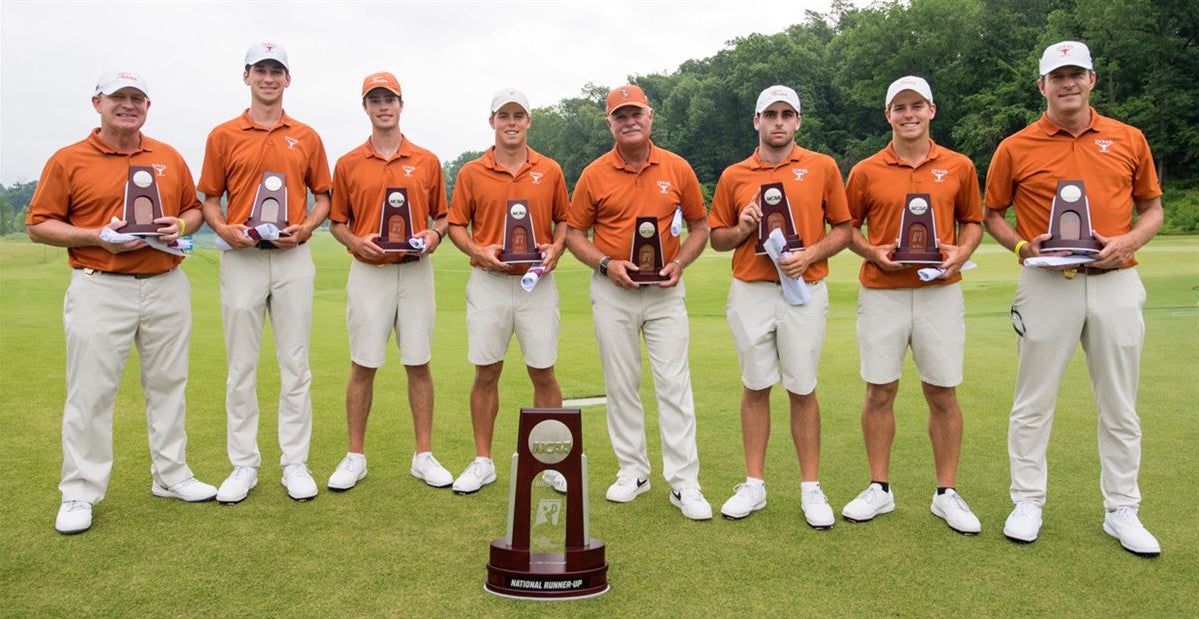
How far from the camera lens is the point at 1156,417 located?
22.9ft

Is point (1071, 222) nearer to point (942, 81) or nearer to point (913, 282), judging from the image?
point (913, 282)

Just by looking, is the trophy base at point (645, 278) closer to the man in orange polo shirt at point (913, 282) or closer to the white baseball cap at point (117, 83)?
the man in orange polo shirt at point (913, 282)

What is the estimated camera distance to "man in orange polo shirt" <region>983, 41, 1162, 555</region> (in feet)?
15.2

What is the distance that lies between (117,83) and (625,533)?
11.8 feet

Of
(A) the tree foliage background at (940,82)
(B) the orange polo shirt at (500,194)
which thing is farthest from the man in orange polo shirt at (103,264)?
(A) the tree foliage background at (940,82)

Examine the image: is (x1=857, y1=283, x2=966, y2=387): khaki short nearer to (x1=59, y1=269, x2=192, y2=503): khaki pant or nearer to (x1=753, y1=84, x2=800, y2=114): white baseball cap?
(x1=753, y1=84, x2=800, y2=114): white baseball cap

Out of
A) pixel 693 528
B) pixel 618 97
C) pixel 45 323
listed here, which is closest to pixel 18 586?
pixel 693 528

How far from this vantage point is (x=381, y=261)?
18.3ft

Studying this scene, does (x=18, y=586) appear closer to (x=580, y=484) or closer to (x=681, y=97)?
(x=580, y=484)

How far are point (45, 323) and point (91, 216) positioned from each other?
10.5 m

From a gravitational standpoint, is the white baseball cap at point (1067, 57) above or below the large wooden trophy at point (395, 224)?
above

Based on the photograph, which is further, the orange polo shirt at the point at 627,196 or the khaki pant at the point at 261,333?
the khaki pant at the point at 261,333

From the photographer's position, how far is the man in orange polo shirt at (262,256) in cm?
536

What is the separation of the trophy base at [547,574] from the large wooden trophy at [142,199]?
2.64 m
